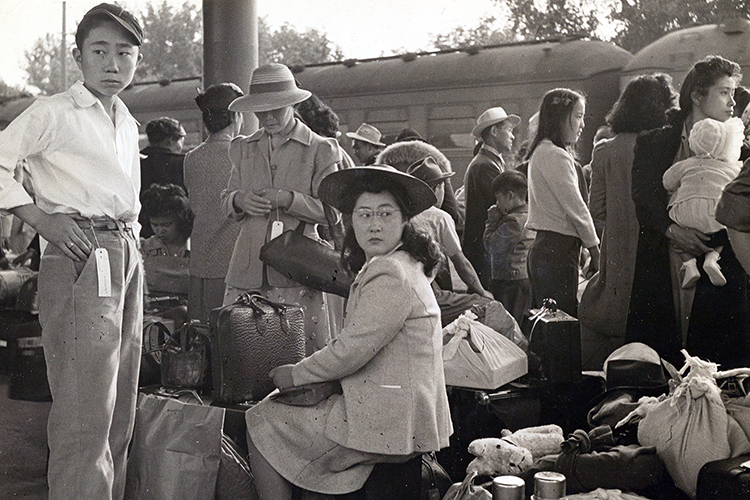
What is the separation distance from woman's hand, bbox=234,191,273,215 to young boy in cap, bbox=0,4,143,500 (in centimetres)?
115

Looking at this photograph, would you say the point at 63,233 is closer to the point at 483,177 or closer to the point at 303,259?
the point at 303,259

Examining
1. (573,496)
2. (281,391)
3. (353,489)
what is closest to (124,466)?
(281,391)

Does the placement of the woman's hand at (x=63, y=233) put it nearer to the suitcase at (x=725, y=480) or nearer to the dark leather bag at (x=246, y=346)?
the dark leather bag at (x=246, y=346)

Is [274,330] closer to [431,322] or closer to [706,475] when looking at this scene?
[431,322]

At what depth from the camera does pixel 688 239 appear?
164 inches

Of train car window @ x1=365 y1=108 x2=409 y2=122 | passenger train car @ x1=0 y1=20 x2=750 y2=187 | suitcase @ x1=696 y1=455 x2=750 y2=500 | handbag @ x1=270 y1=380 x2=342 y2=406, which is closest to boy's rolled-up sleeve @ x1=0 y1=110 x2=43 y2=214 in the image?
handbag @ x1=270 y1=380 x2=342 y2=406

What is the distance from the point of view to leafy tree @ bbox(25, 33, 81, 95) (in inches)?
167

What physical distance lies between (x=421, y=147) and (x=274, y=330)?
6.20 feet

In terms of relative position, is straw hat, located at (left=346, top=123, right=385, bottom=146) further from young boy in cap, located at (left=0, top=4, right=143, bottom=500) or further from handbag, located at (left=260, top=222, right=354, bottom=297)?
young boy in cap, located at (left=0, top=4, right=143, bottom=500)

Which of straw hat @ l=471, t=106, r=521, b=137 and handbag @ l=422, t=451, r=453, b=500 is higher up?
straw hat @ l=471, t=106, r=521, b=137

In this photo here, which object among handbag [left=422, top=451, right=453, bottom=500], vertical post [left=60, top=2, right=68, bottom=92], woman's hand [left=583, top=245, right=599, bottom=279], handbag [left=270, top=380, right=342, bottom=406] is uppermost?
vertical post [left=60, top=2, right=68, bottom=92]

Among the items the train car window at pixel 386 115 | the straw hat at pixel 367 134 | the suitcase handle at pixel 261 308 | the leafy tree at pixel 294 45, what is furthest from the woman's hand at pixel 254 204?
the train car window at pixel 386 115

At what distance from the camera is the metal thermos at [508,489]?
9.93 feet

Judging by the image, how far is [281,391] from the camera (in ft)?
10.4
